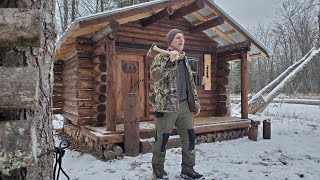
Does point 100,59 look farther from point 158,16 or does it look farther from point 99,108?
point 158,16

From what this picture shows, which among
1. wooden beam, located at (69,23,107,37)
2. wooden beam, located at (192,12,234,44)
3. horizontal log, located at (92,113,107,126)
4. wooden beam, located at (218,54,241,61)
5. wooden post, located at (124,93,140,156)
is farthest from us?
wooden beam, located at (218,54,241,61)

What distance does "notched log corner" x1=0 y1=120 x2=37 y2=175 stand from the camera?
115 cm

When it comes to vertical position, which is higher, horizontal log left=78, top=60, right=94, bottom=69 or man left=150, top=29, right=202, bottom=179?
horizontal log left=78, top=60, right=94, bottom=69

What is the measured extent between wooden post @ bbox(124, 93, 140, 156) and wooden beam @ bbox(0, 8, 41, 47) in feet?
14.3

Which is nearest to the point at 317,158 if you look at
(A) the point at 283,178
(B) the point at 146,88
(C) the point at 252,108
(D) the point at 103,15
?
(A) the point at 283,178

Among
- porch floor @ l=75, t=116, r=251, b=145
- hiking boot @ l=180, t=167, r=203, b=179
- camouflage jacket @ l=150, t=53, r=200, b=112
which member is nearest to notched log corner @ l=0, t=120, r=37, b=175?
camouflage jacket @ l=150, t=53, r=200, b=112

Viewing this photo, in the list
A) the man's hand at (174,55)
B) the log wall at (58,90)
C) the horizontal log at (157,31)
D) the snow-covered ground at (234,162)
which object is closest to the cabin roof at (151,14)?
the horizontal log at (157,31)

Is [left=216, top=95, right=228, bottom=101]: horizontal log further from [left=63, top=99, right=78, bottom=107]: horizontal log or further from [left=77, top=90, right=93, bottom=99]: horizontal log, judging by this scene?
[left=63, top=99, right=78, bottom=107]: horizontal log

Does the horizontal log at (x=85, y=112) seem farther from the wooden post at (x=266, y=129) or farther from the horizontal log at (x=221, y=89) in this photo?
the wooden post at (x=266, y=129)

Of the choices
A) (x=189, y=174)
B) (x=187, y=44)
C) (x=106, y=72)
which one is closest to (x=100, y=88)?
(x=106, y=72)

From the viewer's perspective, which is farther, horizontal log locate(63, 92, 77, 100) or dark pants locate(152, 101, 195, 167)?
horizontal log locate(63, 92, 77, 100)

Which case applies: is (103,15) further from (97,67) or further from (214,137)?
(214,137)

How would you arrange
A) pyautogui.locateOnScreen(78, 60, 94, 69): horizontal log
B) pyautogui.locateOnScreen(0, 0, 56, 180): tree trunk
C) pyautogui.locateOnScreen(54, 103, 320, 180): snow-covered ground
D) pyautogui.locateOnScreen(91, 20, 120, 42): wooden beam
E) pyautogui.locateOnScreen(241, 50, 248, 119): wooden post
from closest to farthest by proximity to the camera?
pyautogui.locateOnScreen(0, 0, 56, 180): tree trunk < pyautogui.locateOnScreen(54, 103, 320, 180): snow-covered ground < pyautogui.locateOnScreen(91, 20, 120, 42): wooden beam < pyautogui.locateOnScreen(78, 60, 94, 69): horizontal log < pyautogui.locateOnScreen(241, 50, 248, 119): wooden post

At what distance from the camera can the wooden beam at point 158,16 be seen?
22.7 feet
